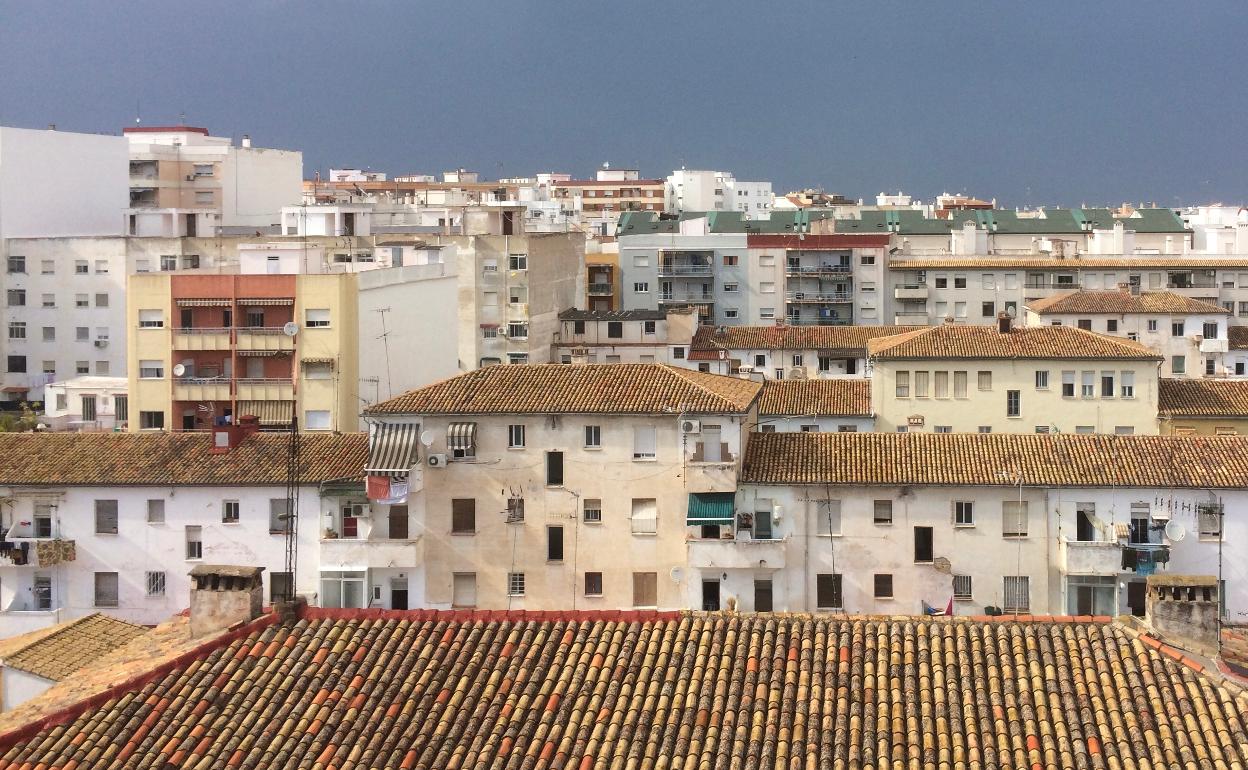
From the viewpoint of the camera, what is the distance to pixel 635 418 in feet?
135

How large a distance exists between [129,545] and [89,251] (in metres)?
39.2

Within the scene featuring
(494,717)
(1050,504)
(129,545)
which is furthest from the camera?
(129,545)

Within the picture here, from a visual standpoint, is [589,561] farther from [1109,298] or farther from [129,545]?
[1109,298]

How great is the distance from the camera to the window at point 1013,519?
131ft

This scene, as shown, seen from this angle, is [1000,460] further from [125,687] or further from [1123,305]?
[1123,305]

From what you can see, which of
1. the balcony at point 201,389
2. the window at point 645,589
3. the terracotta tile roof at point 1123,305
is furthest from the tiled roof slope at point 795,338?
the window at point 645,589

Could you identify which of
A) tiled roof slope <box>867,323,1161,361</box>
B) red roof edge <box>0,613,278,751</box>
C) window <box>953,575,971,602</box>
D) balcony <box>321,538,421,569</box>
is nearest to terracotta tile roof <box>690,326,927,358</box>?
tiled roof slope <box>867,323,1161,361</box>

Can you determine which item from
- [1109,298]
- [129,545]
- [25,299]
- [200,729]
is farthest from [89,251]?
[200,729]

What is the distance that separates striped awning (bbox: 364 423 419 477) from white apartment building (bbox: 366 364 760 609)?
4 centimetres

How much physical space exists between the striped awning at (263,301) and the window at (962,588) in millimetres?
24409

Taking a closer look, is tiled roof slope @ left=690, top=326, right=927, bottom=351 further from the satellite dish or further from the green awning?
the satellite dish

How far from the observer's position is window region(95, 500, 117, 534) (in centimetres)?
4250

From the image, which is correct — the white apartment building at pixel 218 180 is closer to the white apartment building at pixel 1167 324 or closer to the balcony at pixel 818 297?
the balcony at pixel 818 297

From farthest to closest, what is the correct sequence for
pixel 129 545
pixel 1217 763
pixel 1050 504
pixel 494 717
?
pixel 129 545 → pixel 1050 504 → pixel 494 717 → pixel 1217 763
